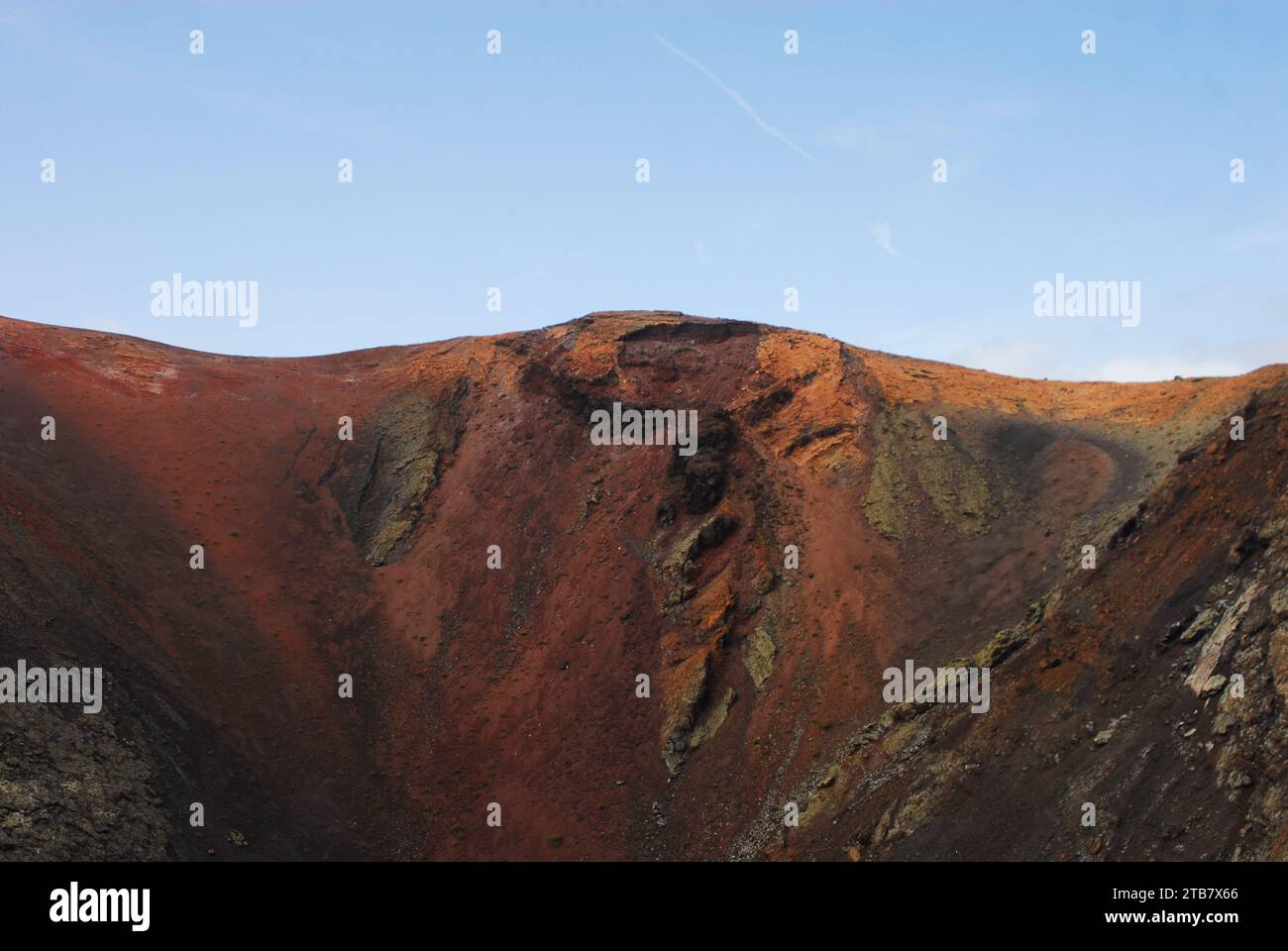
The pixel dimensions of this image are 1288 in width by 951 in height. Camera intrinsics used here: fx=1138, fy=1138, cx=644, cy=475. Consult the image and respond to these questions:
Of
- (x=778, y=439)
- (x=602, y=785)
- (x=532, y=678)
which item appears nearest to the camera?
(x=602, y=785)

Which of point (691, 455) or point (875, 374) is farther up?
point (875, 374)

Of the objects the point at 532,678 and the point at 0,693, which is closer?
the point at 0,693

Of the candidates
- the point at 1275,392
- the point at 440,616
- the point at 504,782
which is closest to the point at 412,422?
the point at 440,616

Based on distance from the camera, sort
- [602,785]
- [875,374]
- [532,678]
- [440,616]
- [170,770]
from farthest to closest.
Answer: [875,374], [440,616], [532,678], [602,785], [170,770]

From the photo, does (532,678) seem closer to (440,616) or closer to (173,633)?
(440,616)

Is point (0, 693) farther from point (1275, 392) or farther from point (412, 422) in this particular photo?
point (1275, 392)

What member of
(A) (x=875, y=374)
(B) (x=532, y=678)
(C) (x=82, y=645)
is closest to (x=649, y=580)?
(B) (x=532, y=678)

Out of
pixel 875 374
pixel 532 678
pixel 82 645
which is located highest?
pixel 875 374
